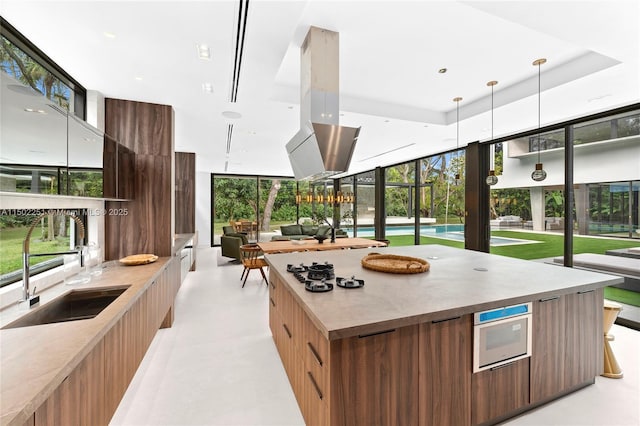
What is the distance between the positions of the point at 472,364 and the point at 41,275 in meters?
2.96

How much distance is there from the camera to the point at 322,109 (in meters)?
2.46

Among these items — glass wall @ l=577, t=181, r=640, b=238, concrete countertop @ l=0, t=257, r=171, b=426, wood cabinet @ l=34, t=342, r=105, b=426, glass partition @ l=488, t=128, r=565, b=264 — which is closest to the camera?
concrete countertop @ l=0, t=257, r=171, b=426

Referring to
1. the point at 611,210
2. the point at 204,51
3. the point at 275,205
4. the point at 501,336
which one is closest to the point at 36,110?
the point at 204,51

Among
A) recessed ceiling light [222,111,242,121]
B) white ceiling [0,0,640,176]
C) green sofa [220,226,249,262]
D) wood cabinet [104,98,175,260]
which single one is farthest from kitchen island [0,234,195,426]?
green sofa [220,226,249,262]

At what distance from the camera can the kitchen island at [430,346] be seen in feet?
4.37

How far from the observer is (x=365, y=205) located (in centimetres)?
991

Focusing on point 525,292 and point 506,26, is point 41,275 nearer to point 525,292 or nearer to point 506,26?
point 525,292

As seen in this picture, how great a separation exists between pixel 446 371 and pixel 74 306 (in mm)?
2474

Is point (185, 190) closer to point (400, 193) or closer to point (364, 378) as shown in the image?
point (400, 193)

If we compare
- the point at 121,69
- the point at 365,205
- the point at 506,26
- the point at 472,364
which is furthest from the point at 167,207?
the point at 365,205

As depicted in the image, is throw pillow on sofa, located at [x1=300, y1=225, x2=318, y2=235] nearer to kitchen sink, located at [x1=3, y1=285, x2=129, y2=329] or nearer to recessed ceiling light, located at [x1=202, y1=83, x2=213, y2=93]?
recessed ceiling light, located at [x1=202, y1=83, x2=213, y2=93]

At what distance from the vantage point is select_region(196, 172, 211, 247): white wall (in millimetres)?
9773

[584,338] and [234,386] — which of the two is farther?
[234,386]

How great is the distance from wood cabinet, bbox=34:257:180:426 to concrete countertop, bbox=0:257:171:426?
88 millimetres
